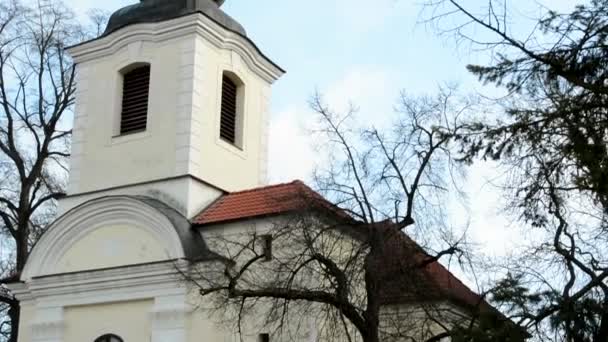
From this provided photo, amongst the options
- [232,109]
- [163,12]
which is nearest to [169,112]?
[232,109]

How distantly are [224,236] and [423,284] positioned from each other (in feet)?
17.5

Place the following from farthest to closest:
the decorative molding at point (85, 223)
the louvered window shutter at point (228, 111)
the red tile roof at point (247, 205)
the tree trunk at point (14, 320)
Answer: the tree trunk at point (14, 320), the louvered window shutter at point (228, 111), the decorative molding at point (85, 223), the red tile roof at point (247, 205)

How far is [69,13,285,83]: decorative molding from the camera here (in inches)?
849

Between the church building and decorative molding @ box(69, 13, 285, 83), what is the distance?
0.03m

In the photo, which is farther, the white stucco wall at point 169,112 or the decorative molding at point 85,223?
the white stucco wall at point 169,112

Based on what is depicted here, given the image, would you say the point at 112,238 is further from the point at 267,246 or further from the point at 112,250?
the point at 267,246

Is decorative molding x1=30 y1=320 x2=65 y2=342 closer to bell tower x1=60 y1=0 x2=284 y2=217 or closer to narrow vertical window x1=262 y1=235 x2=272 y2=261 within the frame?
bell tower x1=60 y1=0 x2=284 y2=217

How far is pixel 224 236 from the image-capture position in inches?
751

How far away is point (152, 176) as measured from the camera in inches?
819

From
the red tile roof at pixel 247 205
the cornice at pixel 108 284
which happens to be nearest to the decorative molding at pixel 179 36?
the red tile roof at pixel 247 205

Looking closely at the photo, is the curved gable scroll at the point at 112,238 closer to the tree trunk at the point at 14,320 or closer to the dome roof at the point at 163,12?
the dome roof at the point at 163,12

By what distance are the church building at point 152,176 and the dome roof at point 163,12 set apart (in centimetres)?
4

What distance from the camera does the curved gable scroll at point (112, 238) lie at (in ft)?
63.0

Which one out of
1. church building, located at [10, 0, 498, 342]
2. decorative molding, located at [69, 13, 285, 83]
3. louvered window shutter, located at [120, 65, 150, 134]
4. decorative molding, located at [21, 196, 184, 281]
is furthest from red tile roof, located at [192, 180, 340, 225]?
decorative molding, located at [69, 13, 285, 83]
